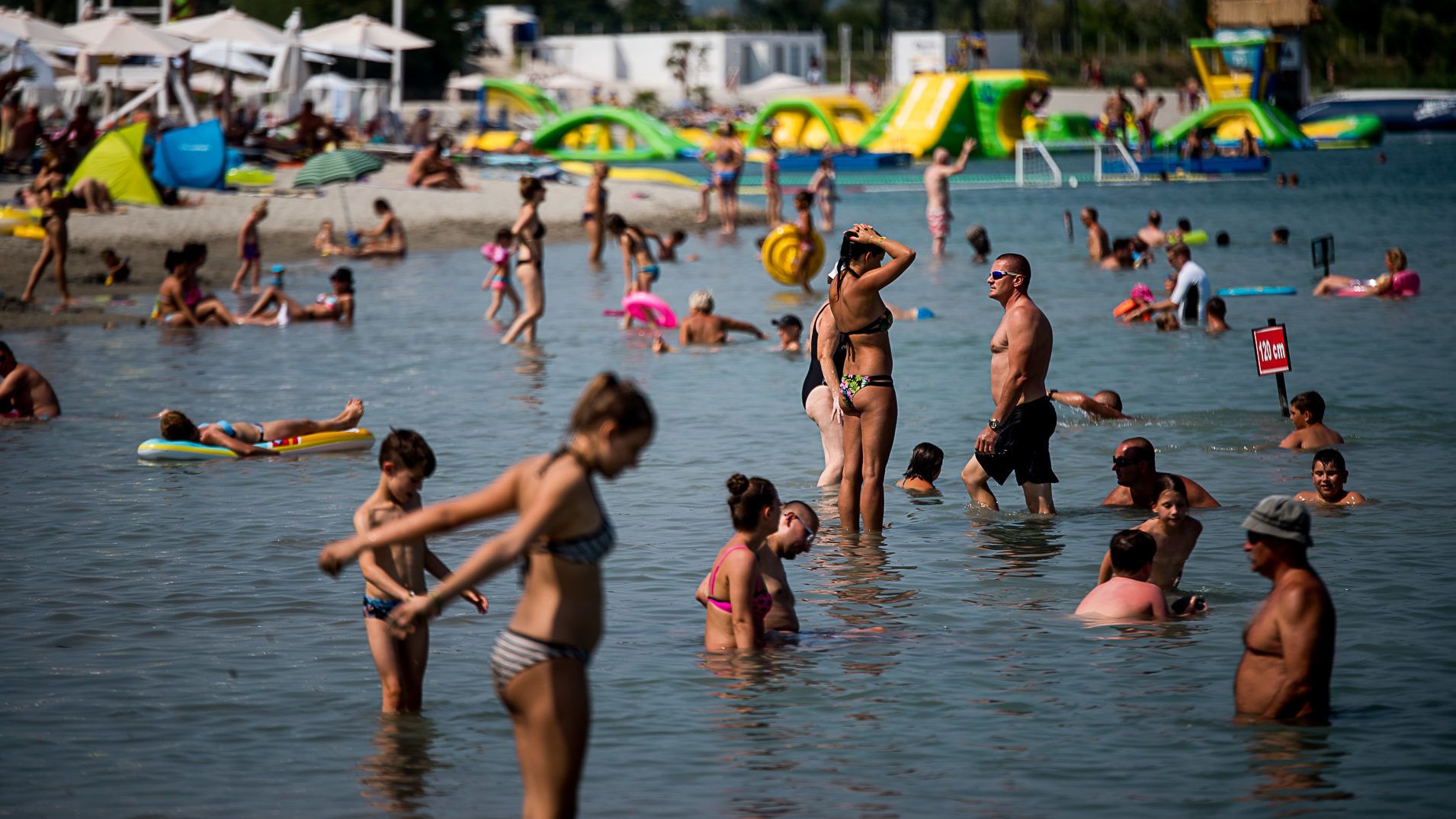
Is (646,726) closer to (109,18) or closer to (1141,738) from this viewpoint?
(1141,738)

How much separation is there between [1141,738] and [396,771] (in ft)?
10.1

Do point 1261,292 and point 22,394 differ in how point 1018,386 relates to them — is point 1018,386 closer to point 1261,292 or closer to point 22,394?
point 22,394

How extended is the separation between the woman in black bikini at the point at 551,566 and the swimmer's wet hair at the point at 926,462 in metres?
7.38

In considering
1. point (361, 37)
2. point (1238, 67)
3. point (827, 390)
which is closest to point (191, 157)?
point (361, 37)

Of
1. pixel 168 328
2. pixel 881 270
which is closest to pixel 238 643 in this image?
pixel 881 270

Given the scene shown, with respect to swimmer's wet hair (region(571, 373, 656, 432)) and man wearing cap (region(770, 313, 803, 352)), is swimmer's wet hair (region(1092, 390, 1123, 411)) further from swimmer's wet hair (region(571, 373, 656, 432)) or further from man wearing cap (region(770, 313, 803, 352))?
swimmer's wet hair (region(571, 373, 656, 432))

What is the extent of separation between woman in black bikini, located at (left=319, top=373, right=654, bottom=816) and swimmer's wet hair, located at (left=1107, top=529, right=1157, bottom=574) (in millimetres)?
4248

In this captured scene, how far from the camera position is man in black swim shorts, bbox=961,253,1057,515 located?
31.1 ft

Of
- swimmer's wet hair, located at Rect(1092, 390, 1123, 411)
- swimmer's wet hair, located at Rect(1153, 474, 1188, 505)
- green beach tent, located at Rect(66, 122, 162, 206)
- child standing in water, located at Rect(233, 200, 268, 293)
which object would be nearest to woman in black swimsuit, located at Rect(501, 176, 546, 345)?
child standing in water, located at Rect(233, 200, 268, 293)

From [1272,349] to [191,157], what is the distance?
84.4ft

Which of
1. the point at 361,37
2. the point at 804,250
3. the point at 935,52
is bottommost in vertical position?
the point at 804,250

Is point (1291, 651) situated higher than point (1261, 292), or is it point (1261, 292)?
point (1261, 292)

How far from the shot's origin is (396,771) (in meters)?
6.52

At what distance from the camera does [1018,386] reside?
9.52 m
